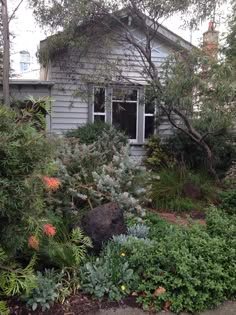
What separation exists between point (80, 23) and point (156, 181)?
4.20 m

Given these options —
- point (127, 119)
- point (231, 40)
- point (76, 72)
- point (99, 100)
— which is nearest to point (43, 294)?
point (231, 40)

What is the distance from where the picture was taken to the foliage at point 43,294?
3.43 m

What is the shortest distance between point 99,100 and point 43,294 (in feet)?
25.5

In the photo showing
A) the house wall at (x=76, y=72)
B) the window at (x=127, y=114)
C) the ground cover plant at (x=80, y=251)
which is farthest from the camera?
the window at (x=127, y=114)

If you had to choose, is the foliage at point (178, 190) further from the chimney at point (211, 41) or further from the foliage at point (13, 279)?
the foliage at point (13, 279)

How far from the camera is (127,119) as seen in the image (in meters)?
11.3

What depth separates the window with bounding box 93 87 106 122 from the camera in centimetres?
1039

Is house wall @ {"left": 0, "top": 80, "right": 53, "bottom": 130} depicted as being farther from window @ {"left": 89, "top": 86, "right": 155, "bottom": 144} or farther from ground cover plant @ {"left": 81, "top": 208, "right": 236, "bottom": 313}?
ground cover plant @ {"left": 81, "top": 208, "right": 236, "bottom": 313}

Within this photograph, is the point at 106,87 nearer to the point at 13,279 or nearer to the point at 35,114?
the point at 35,114

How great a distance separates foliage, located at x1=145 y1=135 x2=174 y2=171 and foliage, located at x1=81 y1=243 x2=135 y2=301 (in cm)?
604

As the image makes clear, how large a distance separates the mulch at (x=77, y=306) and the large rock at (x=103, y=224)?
2.50 feet

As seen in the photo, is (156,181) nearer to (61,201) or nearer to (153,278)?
(61,201)

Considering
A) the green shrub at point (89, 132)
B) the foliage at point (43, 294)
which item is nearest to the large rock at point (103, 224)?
the foliage at point (43, 294)

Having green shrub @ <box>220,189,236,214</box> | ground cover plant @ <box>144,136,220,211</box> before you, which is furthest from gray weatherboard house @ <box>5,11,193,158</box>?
green shrub @ <box>220,189,236,214</box>
